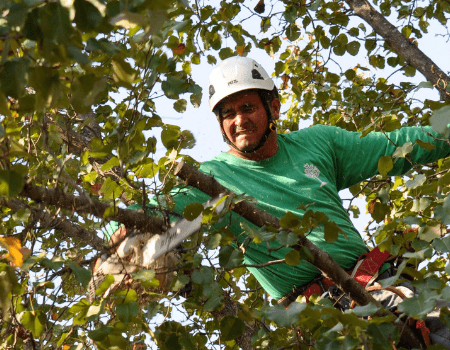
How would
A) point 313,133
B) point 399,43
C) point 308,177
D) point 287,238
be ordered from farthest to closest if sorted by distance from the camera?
point 399,43, point 313,133, point 308,177, point 287,238

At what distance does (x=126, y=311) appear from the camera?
1666 millimetres

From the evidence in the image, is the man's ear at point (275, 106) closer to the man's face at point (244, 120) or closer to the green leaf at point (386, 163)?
the man's face at point (244, 120)

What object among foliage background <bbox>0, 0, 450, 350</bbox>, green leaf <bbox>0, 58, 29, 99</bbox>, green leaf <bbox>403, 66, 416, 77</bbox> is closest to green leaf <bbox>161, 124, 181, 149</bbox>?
foliage background <bbox>0, 0, 450, 350</bbox>

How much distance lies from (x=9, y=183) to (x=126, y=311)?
0.54 meters

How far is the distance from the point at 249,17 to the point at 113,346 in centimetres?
252

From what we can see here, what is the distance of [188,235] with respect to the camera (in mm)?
1968

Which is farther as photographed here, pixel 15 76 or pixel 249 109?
pixel 249 109

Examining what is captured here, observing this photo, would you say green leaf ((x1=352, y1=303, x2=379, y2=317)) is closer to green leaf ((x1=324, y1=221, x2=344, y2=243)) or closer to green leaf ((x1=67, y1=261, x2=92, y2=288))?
green leaf ((x1=324, y1=221, x2=344, y2=243))

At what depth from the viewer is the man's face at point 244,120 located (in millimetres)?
2902

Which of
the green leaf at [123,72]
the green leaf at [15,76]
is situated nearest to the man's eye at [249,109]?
the green leaf at [123,72]

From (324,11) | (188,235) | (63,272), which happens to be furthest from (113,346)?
(324,11)

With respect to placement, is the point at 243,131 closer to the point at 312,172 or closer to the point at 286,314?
the point at 312,172

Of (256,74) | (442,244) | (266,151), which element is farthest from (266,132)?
(442,244)

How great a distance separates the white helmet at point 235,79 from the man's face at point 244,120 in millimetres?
50
